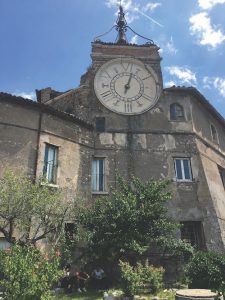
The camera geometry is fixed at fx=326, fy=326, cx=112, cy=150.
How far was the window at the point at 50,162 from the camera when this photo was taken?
15195 mm

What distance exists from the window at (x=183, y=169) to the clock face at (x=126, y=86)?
3482 mm

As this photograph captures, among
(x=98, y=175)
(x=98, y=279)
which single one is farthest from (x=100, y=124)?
(x=98, y=279)

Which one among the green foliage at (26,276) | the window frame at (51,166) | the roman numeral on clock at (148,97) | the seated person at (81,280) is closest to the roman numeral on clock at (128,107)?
the roman numeral on clock at (148,97)

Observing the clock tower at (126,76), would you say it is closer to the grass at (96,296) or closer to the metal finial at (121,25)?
the metal finial at (121,25)

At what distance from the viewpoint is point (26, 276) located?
7895 mm

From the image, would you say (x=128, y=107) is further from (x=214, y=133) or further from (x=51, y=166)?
(x=214, y=133)

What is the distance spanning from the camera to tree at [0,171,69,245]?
1114 cm

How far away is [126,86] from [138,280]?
1108 centimetres

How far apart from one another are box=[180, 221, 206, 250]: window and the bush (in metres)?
2.17

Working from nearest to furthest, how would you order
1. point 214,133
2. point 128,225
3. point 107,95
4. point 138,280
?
1. point 138,280
2. point 128,225
3. point 107,95
4. point 214,133

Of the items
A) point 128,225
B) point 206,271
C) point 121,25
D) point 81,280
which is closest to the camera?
point 206,271

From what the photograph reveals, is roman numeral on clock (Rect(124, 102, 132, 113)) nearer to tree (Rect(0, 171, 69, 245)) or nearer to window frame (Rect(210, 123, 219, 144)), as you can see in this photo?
window frame (Rect(210, 123, 219, 144))

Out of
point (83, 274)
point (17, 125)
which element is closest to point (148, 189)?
point (83, 274)

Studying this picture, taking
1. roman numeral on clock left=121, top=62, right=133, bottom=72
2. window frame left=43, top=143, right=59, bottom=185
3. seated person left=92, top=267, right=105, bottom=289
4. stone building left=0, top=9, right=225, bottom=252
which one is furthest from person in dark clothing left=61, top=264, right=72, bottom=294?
roman numeral on clock left=121, top=62, right=133, bottom=72
